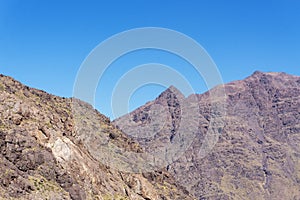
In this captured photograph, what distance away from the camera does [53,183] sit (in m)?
69.1

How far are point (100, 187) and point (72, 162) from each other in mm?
7399

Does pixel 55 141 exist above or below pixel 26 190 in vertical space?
above

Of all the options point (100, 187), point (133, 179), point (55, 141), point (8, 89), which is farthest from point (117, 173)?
point (8, 89)

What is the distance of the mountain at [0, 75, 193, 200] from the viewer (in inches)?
2638

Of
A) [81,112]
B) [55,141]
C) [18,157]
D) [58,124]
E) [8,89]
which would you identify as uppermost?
[81,112]

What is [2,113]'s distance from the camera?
75062mm

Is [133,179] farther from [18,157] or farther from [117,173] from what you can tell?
[18,157]

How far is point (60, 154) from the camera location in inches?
2990

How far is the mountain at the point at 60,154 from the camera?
67.0 meters

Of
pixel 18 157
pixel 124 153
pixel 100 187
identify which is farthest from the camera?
pixel 124 153

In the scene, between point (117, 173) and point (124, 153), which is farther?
point (124, 153)

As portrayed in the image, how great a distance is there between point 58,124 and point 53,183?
18541mm

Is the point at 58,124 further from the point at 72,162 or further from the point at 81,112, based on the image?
the point at 81,112

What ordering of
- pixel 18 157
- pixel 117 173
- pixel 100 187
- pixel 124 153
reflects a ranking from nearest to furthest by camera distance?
1. pixel 18 157
2. pixel 100 187
3. pixel 117 173
4. pixel 124 153
